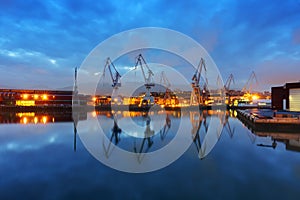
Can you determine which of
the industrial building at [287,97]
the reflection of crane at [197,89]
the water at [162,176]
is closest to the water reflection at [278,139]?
the water at [162,176]

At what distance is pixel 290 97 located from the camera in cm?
1633

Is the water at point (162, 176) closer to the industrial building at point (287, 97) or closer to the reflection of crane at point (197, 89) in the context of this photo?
the industrial building at point (287, 97)

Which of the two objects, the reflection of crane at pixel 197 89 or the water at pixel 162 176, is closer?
the water at pixel 162 176

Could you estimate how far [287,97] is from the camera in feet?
55.4

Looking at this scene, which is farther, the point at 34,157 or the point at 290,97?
the point at 290,97

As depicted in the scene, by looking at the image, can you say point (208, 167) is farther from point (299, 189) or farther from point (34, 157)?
point (34, 157)

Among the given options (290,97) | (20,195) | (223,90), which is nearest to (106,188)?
(20,195)

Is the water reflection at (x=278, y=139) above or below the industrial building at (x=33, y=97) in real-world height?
below

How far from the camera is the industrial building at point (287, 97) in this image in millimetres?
15672

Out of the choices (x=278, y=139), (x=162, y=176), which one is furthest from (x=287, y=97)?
(x=162, y=176)

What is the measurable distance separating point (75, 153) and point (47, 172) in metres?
2.09

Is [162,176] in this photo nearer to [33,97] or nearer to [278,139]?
[278,139]

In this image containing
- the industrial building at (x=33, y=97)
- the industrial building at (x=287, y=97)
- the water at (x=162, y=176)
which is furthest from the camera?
the industrial building at (x=33, y=97)

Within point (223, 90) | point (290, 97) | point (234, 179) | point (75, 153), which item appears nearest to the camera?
point (234, 179)
